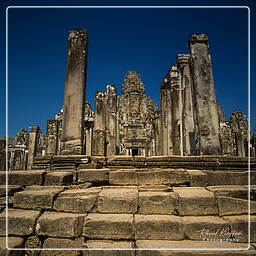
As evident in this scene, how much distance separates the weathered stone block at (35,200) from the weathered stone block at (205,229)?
2017mm

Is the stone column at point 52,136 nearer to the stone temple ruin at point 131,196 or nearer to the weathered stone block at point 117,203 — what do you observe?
the stone temple ruin at point 131,196

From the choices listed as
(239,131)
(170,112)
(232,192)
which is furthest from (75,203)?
(239,131)

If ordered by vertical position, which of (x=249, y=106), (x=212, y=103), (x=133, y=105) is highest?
(x=133, y=105)

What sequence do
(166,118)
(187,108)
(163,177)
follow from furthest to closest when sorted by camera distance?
(166,118), (187,108), (163,177)

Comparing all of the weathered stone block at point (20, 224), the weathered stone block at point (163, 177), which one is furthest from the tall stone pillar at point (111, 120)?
the weathered stone block at point (20, 224)

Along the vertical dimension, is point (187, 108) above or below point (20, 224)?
above

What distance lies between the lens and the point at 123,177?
151 inches

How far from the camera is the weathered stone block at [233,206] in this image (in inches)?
116

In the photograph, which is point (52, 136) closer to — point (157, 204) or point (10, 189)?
point (10, 189)

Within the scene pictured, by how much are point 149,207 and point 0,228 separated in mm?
2110

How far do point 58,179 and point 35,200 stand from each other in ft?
2.27

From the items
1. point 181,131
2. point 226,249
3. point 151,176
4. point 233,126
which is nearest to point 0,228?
point 151,176

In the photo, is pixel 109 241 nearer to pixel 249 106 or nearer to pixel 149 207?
pixel 149 207

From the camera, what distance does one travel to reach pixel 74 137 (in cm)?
572
